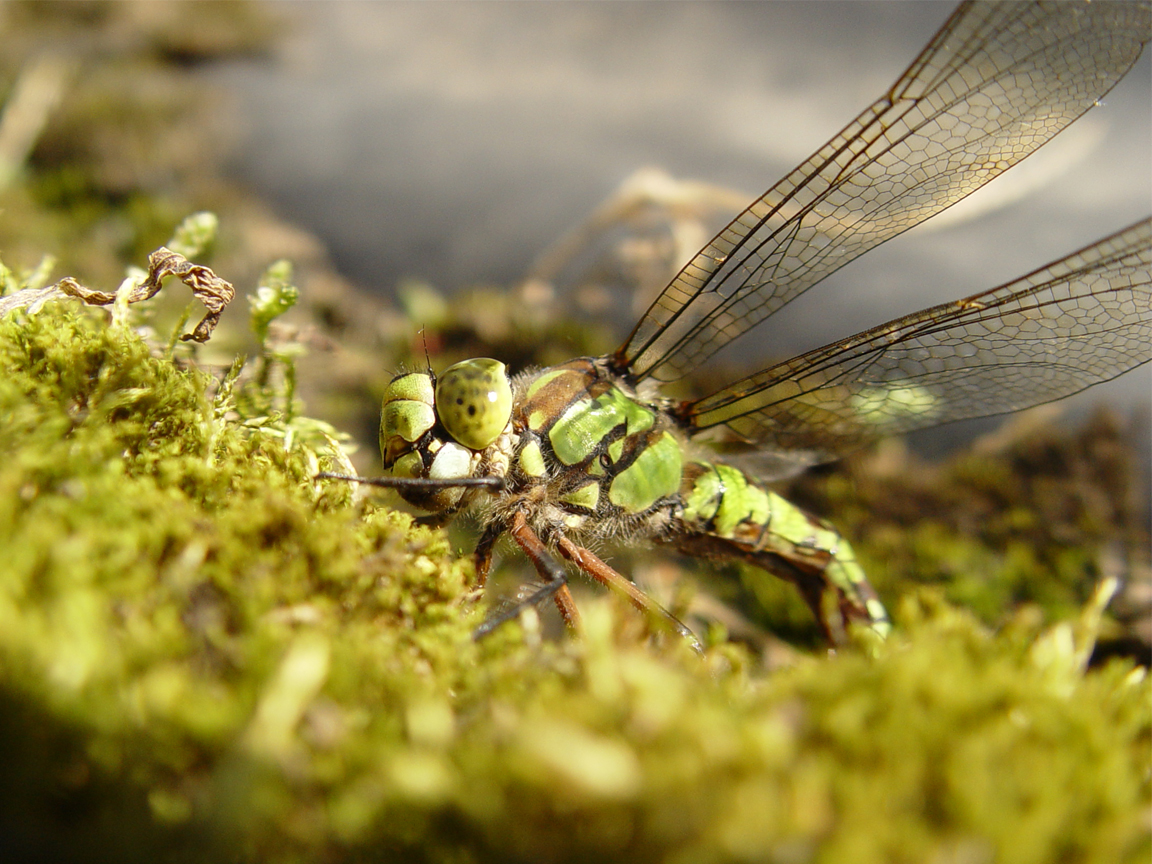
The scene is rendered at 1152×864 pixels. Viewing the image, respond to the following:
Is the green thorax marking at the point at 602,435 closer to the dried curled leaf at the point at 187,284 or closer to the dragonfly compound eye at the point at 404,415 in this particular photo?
the dragonfly compound eye at the point at 404,415

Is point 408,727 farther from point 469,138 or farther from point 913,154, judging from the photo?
point 469,138

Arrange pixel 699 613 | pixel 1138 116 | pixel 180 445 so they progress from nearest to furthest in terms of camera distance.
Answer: pixel 180 445 → pixel 699 613 → pixel 1138 116

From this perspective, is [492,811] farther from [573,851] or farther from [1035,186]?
[1035,186]

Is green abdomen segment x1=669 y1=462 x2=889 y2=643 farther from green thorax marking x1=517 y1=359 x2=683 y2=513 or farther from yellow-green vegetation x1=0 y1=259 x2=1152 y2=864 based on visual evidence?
yellow-green vegetation x1=0 y1=259 x2=1152 y2=864

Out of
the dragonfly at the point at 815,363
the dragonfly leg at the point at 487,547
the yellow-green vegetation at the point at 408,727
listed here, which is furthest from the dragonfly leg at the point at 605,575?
the yellow-green vegetation at the point at 408,727

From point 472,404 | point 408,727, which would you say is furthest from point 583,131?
point 408,727

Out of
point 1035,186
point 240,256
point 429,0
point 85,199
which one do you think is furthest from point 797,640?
point 429,0
